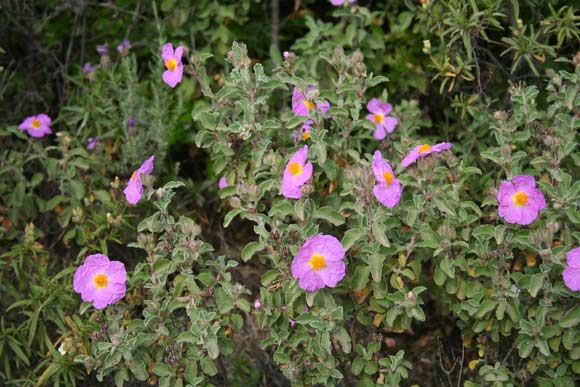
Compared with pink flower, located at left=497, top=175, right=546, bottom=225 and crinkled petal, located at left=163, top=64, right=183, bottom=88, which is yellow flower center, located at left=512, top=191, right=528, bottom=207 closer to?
pink flower, located at left=497, top=175, right=546, bottom=225

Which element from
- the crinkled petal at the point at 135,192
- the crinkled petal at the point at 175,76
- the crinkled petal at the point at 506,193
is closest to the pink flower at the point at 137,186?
the crinkled petal at the point at 135,192

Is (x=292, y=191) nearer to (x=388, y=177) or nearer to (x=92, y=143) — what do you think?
(x=388, y=177)

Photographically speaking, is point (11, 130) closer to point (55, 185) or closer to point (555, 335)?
point (55, 185)

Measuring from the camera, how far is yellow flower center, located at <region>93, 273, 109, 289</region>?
8.48 ft

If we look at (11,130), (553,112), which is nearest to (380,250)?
(553,112)

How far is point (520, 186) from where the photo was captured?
2.50 metres

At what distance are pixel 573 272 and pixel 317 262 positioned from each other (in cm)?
74

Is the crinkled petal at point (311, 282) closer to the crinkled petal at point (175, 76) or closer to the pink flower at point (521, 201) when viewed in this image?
the pink flower at point (521, 201)

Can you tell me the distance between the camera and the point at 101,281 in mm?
2586

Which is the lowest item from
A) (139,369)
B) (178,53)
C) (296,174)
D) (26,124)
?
(139,369)

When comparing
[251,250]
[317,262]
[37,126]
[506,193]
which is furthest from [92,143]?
[506,193]

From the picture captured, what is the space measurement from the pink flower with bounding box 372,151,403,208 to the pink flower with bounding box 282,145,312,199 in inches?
8.0

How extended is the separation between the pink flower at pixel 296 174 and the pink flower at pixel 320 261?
178 millimetres

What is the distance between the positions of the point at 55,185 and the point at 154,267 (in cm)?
104
